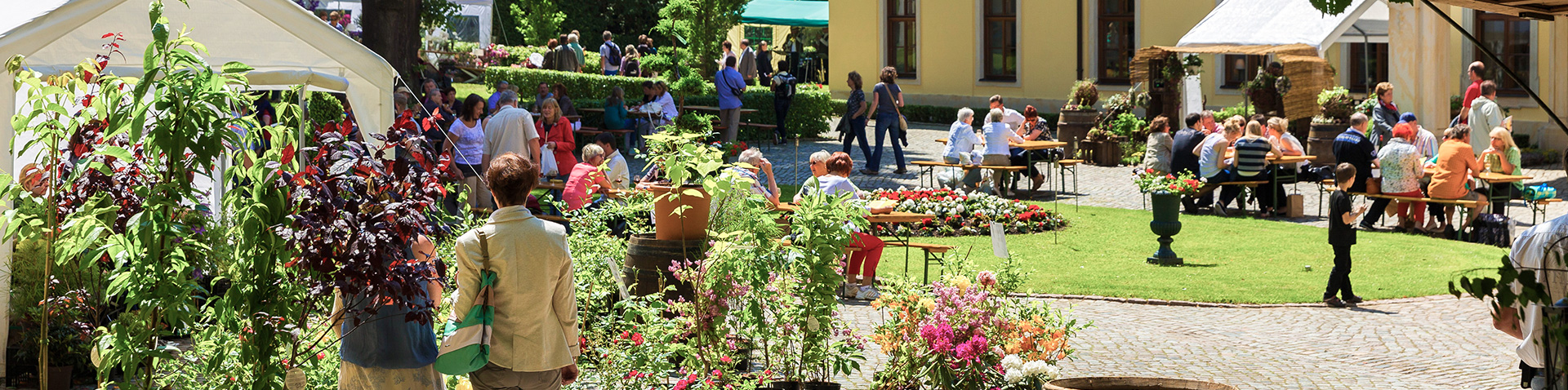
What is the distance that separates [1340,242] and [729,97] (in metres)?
10.5

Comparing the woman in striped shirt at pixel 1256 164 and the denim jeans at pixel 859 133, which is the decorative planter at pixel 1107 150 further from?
the woman in striped shirt at pixel 1256 164

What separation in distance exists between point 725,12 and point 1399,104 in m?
10.5

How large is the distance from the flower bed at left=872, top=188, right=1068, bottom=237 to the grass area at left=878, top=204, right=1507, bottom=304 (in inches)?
8.1

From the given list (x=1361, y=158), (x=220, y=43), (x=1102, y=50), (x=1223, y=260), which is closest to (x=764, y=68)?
(x=1102, y=50)

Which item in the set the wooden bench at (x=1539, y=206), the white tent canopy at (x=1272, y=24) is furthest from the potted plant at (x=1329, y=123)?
the wooden bench at (x=1539, y=206)

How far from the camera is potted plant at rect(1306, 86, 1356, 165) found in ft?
55.6

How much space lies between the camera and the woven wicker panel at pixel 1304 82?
1794 centimetres

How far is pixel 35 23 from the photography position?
6.44m

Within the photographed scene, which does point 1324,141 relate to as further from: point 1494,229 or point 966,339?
point 966,339

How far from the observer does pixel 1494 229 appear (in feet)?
39.3

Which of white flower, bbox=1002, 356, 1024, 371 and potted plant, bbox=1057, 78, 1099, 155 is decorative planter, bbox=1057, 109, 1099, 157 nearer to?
potted plant, bbox=1057, 78, 1099, 155

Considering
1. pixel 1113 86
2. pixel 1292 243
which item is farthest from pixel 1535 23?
pixel 1292 243

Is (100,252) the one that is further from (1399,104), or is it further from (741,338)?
(1399,104)

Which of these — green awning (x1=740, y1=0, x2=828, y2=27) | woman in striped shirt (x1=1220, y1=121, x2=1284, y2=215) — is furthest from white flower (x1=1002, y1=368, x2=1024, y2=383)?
green awning (x1=740, y1=0, x2=828, y2=27)
